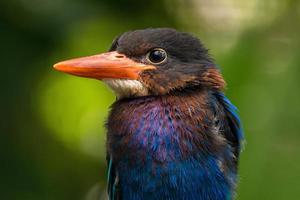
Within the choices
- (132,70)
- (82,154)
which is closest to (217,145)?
(132,70)

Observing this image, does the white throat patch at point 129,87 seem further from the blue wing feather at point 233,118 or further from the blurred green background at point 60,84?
the blurred green background at point 60,84

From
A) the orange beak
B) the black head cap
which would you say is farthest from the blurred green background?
the orange beak

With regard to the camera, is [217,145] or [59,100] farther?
[59,100]

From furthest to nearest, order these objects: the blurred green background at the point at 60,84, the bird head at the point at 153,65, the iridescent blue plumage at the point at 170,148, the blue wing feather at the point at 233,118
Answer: the blurred green background at the point at 60,84
the blue wing feather at the point at 233,118
the bird head at the point at 153,65
the iridescent blue plumage at the point at 170,148

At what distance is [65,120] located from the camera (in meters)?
5.35

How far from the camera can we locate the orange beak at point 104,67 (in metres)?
3.74

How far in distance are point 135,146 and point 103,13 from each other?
179 cm

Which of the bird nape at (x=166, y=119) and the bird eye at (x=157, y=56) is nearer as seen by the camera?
the bird nape at (x=166, y=119)

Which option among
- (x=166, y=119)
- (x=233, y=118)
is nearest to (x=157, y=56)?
(x=166, y=119)

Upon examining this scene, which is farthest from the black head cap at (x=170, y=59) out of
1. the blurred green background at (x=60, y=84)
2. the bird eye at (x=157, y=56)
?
the blurred green background at (x=60, y=84)

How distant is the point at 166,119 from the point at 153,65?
0.99 ft

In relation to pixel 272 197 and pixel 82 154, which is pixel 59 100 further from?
pixel 272 197

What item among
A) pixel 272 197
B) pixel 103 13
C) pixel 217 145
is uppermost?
pixel 103 13

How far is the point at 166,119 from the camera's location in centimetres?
371
